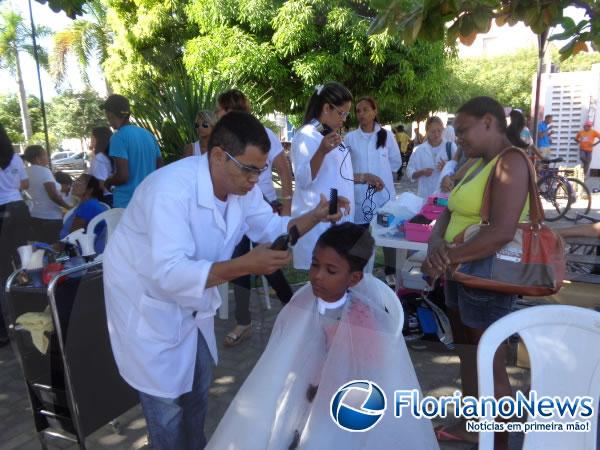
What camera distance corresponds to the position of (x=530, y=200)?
6.86 ft

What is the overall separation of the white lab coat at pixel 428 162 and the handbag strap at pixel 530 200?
3.24 m

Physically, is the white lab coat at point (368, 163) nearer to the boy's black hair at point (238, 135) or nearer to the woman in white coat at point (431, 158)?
the woman in white coat at point (431, 158)

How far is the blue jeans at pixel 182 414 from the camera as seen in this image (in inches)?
72.4

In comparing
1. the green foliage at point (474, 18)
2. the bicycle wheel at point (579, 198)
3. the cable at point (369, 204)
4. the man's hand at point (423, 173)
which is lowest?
the bicycle wheel at point (579, 198)

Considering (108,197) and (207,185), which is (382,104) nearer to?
(108,197)

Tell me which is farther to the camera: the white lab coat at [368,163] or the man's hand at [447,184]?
the man's hand at [447,184]

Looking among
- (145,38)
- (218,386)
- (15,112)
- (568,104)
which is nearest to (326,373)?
(218,386)

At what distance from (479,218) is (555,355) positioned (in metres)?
0.70

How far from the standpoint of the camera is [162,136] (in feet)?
16.4

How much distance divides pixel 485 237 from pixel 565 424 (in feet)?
2.46

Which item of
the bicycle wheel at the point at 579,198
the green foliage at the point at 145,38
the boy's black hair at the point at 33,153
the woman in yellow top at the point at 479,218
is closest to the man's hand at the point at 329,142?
the woman in yellow top at the point at 479,218

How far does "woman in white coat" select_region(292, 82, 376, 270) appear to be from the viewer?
318 cm

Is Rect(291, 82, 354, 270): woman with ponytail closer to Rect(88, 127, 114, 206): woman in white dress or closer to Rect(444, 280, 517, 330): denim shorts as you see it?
Rect(444, 280, 517, 330): denim shorts

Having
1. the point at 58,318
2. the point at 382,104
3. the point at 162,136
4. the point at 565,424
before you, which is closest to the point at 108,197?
the point at 162,136
